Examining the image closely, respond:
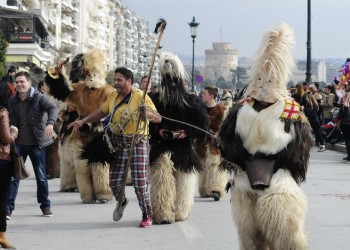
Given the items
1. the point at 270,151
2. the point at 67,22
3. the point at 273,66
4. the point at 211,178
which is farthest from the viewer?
the point at 67,22

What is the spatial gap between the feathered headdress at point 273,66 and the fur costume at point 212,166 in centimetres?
580

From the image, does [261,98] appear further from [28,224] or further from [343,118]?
[343,118]

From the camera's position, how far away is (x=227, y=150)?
7656mm

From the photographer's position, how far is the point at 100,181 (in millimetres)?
13172

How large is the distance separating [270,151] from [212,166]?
642 centimetres

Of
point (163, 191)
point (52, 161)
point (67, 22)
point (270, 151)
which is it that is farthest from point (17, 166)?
point (67, 22)

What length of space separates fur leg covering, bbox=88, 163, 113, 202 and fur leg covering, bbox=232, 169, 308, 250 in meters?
5.78

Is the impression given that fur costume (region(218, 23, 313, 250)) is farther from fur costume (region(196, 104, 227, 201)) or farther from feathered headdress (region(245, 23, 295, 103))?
fur costume (region(196, 104, 227, 201))

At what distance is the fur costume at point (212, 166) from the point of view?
1373cm

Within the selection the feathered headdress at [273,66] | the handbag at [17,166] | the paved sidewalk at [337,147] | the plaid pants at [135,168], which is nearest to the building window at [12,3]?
the paved sidewalk at [337,147]

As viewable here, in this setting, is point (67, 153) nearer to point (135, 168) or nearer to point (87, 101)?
point (87, 101)

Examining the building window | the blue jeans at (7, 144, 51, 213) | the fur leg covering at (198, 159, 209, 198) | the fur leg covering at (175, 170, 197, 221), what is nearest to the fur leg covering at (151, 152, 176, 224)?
the fur leg covering at (175, 170, 197, 221)

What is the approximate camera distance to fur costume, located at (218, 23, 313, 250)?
24.0ft

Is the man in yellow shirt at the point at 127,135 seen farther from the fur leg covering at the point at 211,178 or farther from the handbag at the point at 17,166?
the fur leg covering at the point at 211,178
